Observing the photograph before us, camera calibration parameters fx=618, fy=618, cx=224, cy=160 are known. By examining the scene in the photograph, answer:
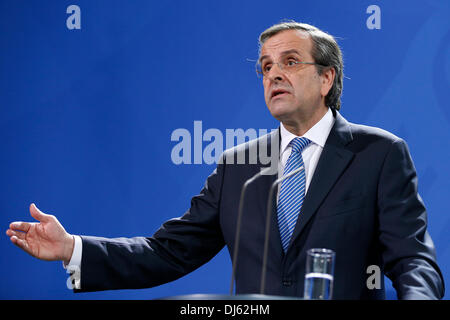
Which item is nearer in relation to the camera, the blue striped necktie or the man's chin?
the blue striped necktie

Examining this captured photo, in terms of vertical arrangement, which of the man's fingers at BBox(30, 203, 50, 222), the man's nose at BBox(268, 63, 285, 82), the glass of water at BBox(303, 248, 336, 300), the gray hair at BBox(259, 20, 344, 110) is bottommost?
the glass of water at BBox(303, 248, 336, 300)

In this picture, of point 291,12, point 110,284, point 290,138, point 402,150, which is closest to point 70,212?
point 110,284

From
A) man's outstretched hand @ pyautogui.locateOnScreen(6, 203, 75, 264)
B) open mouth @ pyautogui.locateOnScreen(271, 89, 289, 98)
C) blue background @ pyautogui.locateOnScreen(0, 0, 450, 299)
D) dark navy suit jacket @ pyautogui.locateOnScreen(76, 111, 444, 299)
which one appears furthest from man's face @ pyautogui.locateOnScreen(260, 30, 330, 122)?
man's outstretched hand @ pyautogui.locateOnScreen(6, 203, 75, 264)

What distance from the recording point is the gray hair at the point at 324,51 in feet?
7.38

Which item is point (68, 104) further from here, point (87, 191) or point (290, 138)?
point (290, 138)

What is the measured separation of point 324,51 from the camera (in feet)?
7.44

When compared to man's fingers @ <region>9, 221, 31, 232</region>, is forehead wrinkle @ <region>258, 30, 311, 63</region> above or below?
above

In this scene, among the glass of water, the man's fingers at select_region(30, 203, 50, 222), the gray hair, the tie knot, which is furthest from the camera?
the gray hair

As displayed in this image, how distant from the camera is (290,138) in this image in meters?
2.16

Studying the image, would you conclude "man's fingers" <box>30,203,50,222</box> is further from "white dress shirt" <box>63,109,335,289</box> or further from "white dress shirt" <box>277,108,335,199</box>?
"white dress shirt" <box>277,108,335,199</box>

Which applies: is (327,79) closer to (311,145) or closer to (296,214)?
(311,145)

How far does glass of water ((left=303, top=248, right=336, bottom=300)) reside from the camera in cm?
136

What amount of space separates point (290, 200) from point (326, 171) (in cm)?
15

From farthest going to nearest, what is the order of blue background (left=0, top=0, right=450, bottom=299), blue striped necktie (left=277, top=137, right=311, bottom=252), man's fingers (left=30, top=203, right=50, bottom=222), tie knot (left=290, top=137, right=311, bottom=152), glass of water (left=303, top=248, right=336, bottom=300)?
blue background (left=0, top=0, right=450, bottom=299) < tie knot (left=290, top=137, right=311, bottom=152) < blue striped necktie (left=277, top=137, right=311, bottom=252) < man's fingers (left=30, top=203, right=50, bottom=222) < glass of water (left=303, top=248, right=336, bottom=300)
